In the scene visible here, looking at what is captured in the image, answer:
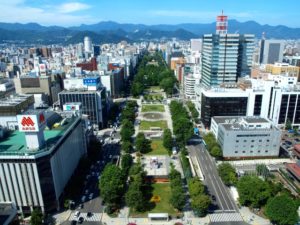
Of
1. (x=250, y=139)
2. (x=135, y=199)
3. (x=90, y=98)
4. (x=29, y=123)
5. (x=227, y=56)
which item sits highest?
(x=227, y=56)

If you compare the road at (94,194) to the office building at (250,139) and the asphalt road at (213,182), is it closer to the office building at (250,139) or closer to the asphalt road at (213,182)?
the asphalt road at (213,182)

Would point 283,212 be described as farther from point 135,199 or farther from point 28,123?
point 28,123

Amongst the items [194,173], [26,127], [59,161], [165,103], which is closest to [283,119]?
[194,173]

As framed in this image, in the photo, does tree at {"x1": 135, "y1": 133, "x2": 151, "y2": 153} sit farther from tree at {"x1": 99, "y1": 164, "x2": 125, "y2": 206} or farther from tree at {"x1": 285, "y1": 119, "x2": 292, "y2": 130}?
tree at {"x1": 285, "y1": 119, "x2": 292, "y2": 130}

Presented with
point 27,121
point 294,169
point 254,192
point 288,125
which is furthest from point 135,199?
point 288,125

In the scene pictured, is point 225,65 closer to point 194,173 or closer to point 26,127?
point 194,173

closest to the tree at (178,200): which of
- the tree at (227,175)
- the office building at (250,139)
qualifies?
the tree at (227,175)

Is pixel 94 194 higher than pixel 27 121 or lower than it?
lower
